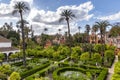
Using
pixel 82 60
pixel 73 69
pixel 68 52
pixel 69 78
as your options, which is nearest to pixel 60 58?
pixel 68 52

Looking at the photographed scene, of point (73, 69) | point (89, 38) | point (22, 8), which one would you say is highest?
point (22, 8)

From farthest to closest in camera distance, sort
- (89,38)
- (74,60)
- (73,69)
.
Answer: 1. (89,38)
2. (74,60)
3. (73,69)

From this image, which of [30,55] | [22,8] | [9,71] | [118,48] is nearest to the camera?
[9,71]

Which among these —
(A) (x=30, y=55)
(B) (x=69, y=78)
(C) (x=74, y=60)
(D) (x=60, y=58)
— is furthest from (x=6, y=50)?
(B) (x=69, y=78)

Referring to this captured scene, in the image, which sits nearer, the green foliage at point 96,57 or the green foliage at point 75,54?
the green foliage at point 96,57

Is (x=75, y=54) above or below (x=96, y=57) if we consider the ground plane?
above

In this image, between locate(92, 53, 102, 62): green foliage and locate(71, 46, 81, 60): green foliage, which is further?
locate(71, 46, 81, 60): green foliage

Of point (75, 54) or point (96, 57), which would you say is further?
point (75, 54)

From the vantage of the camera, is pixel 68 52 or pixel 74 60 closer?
pixel 74 60

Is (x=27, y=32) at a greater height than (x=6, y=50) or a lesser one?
greater

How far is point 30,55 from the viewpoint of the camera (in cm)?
5822

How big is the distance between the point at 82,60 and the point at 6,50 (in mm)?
24654

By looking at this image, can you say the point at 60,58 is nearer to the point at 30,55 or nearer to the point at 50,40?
the point at 30,55

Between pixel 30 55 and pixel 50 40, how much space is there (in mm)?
37784
